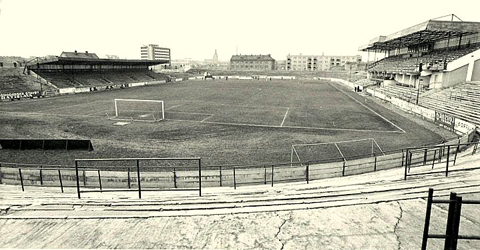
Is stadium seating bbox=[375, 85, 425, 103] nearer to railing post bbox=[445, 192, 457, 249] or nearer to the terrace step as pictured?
the terrace step

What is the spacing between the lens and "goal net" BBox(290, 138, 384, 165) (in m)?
19.4

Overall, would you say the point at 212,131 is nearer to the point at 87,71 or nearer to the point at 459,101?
the point at 459,101

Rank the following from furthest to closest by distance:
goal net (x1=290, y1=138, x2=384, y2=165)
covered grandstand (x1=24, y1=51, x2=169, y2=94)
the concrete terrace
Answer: covered grandstand (x1=24, y1=51, x2=169, y2=94) < goal net (x1=290, y1=138, x2=384, y2=165) < the concrete terrace

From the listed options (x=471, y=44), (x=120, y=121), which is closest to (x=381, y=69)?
(x=471, y=44)

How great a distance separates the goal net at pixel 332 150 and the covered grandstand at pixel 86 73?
5607 cm

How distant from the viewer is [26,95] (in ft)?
175

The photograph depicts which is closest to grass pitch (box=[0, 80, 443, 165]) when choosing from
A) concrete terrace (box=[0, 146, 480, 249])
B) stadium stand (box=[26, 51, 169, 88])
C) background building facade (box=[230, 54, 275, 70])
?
concrete terrace (box=[0, 146, 480, 249])

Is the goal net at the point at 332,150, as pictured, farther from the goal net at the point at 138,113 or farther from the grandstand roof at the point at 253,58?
the grandstand roof at the point at 253,58

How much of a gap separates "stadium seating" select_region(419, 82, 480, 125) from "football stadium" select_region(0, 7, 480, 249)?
24 centimetres

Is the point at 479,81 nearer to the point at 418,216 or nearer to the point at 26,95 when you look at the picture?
the point at 418,216

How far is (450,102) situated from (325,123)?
15406 mm

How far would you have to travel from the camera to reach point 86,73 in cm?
7575

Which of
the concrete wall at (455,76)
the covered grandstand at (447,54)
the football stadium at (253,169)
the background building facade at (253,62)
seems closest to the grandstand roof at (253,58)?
the background building facade at (253,62)

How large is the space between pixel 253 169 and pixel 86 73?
72728mm
